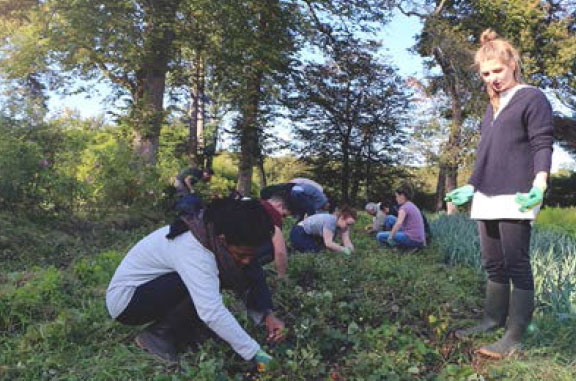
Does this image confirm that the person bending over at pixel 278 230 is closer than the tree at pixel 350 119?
Yes

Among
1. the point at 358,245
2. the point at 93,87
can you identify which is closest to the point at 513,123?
the point at 358,245

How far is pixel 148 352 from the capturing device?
7.35 ft

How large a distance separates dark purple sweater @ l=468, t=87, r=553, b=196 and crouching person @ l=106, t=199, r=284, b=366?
4.16 ft

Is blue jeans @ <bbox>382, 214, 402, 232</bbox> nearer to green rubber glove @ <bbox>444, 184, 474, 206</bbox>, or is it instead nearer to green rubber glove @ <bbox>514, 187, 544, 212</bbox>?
green rubber glove @ <bbox>444, 184, 474, 206</bbox>

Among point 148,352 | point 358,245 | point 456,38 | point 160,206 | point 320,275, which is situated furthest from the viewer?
point 456,38

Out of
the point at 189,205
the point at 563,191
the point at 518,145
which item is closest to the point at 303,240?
the point at 189,205

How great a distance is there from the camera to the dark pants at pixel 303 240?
5297 millimetres

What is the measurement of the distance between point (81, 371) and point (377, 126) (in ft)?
55.3

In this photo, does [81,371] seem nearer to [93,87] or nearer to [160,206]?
[160,206]

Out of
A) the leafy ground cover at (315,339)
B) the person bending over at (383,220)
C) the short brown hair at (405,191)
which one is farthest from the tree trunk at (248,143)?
the leafy ground cover at (315,339)

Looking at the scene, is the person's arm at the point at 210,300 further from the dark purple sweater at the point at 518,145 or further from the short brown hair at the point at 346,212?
the short brown hair at the point at 346,212

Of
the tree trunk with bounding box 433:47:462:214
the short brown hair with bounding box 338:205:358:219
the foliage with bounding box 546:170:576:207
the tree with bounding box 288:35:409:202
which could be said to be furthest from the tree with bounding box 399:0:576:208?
the short brown hair with bounding box 338:205:358:219

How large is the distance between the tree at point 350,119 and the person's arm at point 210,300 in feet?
50.6

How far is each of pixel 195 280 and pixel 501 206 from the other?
157 cm
